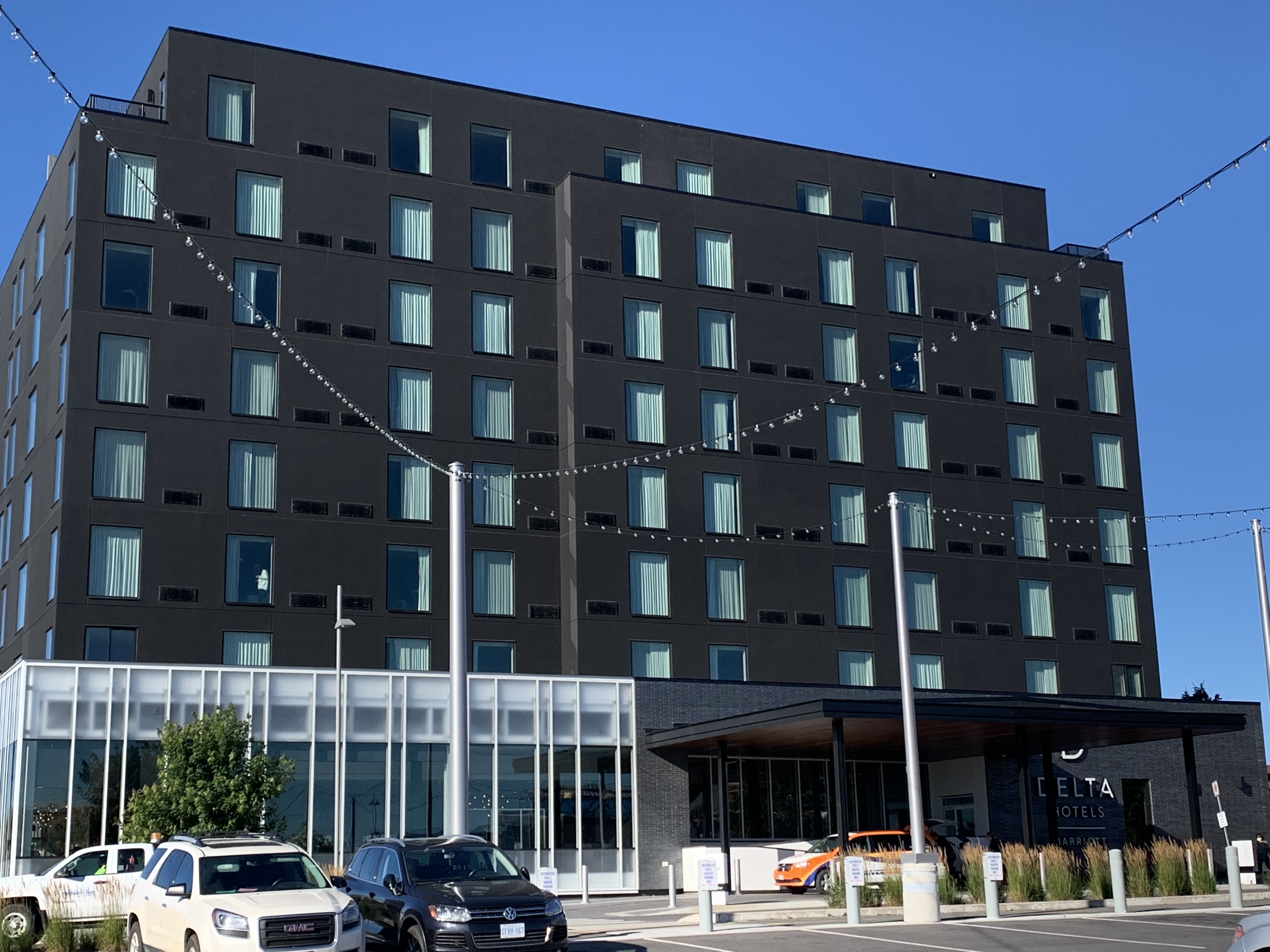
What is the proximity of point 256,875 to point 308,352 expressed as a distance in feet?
86.7

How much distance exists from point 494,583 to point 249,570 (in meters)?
7.04

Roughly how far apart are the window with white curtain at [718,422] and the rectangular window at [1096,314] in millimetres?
14858

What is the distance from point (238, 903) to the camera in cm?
1686

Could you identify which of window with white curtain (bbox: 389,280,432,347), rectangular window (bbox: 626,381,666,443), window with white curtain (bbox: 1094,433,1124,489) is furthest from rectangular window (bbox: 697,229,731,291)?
window with white curtain (bbox: 1094,433,1124,489)

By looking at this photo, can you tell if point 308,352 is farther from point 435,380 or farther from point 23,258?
point 23,258

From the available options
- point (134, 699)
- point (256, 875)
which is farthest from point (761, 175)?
point (256, 875)

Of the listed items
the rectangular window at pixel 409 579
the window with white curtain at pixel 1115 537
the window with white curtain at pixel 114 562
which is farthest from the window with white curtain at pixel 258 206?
the window with white curtain at pixel 1115 537

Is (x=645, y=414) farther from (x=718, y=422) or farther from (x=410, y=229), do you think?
(x=410, y=229)

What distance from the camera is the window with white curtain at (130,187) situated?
41312 mm

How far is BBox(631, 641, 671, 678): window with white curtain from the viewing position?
4319cm

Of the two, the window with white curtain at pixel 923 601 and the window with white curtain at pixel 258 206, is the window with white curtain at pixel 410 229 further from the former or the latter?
the window with white curtain at pixel 923 601

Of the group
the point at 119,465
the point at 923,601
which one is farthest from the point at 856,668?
the point at 119,465

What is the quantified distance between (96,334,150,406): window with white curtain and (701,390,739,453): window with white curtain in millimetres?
16457

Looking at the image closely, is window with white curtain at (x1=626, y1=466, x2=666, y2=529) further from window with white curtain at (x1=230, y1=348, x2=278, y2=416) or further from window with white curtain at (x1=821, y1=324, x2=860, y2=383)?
window with white curtain at (x1=230, y1=348, x2=278, y2=416)
